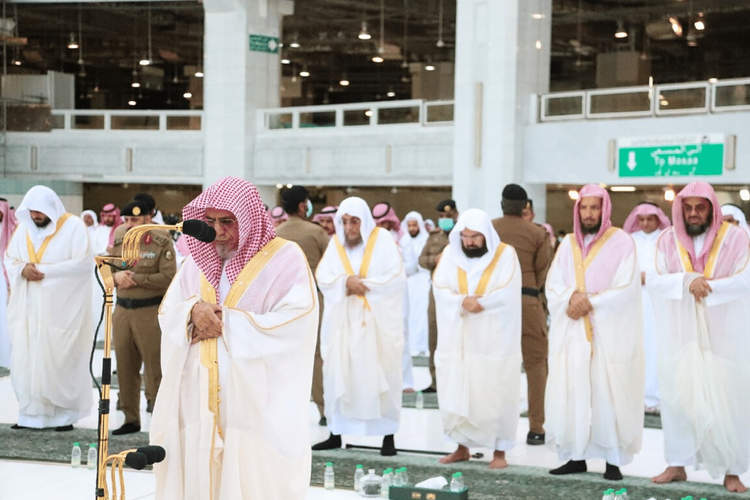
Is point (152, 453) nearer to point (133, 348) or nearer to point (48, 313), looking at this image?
point (133, 348)

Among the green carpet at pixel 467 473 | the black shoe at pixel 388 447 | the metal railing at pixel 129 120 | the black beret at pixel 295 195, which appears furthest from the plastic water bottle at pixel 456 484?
the metal railing at pixel 129 120

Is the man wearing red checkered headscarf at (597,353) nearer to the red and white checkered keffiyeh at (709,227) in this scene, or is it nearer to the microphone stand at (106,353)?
the red and white checkered keffiyeh at (709,227)

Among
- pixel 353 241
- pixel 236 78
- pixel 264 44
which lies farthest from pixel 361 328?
pixel 264 44

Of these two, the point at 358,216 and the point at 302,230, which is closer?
the point at 358,216

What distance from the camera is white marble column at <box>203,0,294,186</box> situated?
2195cm

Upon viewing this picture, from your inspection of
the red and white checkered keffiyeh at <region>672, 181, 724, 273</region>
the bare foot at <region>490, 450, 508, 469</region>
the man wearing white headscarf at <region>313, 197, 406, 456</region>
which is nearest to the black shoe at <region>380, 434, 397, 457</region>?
the man wearing white headscarf at <region>313, 197, 406, 456</region>

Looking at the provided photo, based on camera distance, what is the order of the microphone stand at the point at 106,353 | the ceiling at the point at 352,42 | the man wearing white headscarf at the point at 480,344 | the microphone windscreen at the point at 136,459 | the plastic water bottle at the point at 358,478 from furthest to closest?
the ceiling at the point at 352,42 → the man wearing white headscarf at the point at 480,344 → the plastic water bottle at the point at 358,478 → the microphone stand at the point at 106,353 → the microphone windscreen at the point at 136,459

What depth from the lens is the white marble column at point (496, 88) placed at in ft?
58.3

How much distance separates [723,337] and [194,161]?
1831 cm

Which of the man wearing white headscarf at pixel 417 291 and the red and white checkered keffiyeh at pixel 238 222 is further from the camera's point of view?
the man wearing white headscarf at pixel 417 291

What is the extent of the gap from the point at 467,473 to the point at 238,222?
3092 millimetres

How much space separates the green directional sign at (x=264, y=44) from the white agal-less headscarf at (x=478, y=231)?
52.6ft

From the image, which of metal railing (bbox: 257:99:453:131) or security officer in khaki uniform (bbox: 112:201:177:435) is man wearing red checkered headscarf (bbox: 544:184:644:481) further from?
metal railing (bbox: 257:99:453:131)

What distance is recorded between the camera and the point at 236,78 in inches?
869
